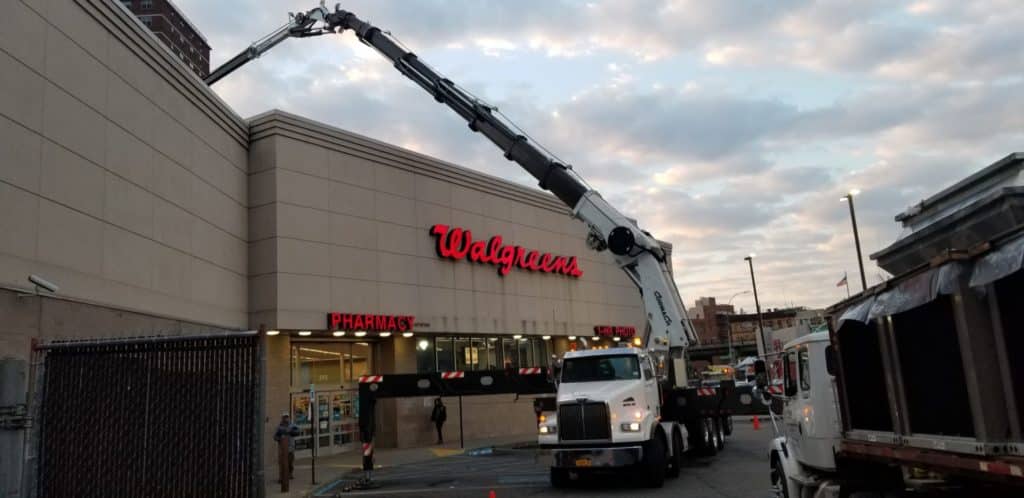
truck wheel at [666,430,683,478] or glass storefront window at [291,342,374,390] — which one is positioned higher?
glass storefront window at [291,342,374,390]

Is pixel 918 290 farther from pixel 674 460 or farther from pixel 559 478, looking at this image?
pixel 674 460

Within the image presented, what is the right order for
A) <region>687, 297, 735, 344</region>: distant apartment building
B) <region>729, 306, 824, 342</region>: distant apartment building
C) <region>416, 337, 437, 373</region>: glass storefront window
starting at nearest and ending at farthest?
<region>416, 337, 437, 373</region>: glass storefront window → <region>729, 306, 824, 342</region>: distant apartment building → <region>687, 297, 735, 344</region>: distant apartment building

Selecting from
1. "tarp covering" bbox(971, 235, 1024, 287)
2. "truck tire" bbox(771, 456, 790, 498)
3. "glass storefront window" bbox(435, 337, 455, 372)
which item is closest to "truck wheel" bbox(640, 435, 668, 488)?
"truck tire" bbox(771, 456, 790, 498)

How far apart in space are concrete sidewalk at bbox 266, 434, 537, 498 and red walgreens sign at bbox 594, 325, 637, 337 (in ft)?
25.7

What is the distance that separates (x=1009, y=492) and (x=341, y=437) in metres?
25.1

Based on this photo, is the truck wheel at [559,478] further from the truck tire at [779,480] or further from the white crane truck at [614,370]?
the truck tire at [779,480]

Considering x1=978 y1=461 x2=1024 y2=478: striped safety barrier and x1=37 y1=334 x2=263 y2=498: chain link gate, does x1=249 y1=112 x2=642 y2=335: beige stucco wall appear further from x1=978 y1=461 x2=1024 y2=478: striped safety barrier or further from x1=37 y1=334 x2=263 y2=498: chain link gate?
x1=978 y1=461 x2=1024 y2=478: striped safety barrier

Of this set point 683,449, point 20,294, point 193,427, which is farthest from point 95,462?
point 683,449

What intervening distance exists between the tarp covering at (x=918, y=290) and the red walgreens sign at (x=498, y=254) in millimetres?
23721

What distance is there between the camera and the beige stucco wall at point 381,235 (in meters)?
24.4

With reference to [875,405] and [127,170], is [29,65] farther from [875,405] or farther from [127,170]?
[875,405]

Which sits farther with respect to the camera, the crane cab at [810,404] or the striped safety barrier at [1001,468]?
the crane cab at [810,404]

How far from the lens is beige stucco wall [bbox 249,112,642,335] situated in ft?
80.0

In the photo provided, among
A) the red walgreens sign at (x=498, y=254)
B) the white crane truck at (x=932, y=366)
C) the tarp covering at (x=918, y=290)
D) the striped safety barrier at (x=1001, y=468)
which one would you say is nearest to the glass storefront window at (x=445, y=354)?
the red walgreens sign at (x=498, y=254)
